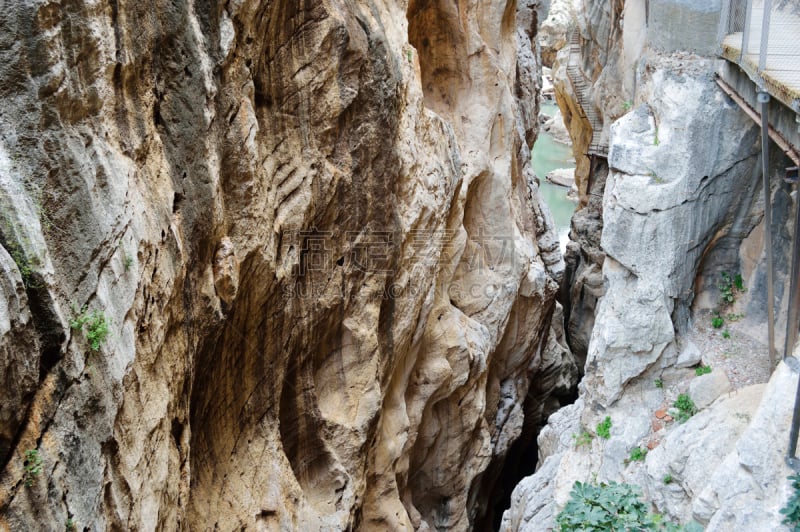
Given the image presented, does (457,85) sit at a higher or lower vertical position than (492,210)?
higher

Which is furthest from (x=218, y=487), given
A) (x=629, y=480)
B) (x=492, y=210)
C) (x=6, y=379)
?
(x=492, y=210)

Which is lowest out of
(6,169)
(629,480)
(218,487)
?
(629,480)

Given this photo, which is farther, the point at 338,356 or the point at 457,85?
the point at 457,85

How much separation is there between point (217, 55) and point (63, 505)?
11.5ft

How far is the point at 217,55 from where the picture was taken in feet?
19.1

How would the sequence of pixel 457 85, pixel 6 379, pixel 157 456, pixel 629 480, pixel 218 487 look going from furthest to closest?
1. pixel 457 85
2. pixel 629 480
3. pixel 218 487
4. pixel 157 456
5. pixel 6 379

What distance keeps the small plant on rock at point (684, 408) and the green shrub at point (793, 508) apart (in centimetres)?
257

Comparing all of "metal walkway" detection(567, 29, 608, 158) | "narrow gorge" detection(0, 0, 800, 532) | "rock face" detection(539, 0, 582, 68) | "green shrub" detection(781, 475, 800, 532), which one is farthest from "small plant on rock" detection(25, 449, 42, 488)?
"rock face" detection(539, 0, 582, 68)

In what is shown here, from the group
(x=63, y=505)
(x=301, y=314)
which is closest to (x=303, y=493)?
(x=301, y=314)

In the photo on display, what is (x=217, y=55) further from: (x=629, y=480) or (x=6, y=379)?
(x=629, y=480)

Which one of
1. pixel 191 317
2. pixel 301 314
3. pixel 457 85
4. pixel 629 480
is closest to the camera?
pixel 191 317

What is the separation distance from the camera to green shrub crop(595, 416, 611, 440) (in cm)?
999

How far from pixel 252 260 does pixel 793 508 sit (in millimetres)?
5290

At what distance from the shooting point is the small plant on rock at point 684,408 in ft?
30.3
